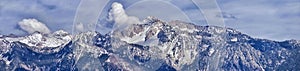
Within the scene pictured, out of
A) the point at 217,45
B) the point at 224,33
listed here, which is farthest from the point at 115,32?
the point at 217,45

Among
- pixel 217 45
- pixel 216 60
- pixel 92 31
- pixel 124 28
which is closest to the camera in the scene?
pixel 92 31

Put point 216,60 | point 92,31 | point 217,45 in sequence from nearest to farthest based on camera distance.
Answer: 1. point 92,31
2. point 216,60
3. point 217,45

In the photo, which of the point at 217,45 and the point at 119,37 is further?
the point at 217,45

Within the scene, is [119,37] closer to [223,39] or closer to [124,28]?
[124,28]

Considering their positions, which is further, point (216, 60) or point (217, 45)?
point (217, 45)

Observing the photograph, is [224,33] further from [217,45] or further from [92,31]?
[217,45]

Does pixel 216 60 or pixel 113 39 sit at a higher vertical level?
pixel 113 39

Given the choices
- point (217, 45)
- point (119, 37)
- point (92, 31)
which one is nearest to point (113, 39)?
point (119, 37)

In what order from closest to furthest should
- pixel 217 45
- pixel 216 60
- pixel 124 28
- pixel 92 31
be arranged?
pixel 92 31
pixel 216 60
pixel 124 28
pixel 217 45

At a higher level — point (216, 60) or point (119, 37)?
point (119, 37)
